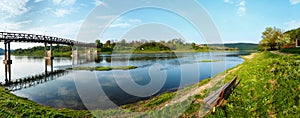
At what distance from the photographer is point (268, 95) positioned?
7398 mm

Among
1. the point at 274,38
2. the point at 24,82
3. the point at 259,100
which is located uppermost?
the point at 274,38

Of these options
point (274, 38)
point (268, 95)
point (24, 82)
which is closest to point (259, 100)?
point (268, 95)

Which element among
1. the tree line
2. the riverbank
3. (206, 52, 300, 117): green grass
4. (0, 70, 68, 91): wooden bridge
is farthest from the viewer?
the tree line

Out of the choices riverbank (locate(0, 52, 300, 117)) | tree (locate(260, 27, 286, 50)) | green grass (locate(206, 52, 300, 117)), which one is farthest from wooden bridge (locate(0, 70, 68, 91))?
tree (locate(260, 27, 286, 50))

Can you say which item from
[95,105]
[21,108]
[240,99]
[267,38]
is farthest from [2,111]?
[267,38]

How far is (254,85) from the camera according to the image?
8609 millimetres

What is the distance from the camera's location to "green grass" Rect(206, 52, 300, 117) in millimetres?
6479

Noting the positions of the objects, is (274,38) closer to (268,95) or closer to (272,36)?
(272,36)

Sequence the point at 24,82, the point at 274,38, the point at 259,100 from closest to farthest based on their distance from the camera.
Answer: the point at 259,100 → the point at 24,82 → the point at 274,38

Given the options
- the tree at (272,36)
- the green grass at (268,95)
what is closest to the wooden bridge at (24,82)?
the green grass at (268,95)

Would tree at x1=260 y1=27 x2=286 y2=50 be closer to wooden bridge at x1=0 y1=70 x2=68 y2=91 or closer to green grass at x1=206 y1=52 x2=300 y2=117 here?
green grass at x1=206 y1=52 x2=300 y2=117

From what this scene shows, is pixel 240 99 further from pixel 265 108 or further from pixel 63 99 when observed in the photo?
pixel 63 99

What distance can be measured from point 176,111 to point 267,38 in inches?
2288

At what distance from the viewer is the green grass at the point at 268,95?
6.48 m
